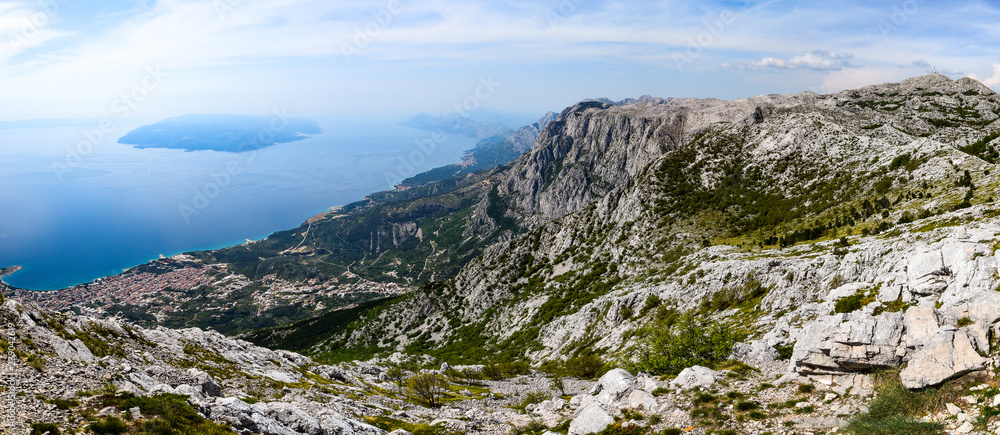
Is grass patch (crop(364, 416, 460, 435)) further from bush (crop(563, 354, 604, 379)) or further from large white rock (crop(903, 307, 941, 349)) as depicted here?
large white rock (crop(903, 307, 941, 349))

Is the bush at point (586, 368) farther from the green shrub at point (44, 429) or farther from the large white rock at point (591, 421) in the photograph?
the green shrub at point (44, 429)

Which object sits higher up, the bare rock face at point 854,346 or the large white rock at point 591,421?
the bare rock face at point 854,346

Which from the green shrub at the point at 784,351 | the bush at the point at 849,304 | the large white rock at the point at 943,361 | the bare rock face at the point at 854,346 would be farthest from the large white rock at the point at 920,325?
the bush at the point at 849,304

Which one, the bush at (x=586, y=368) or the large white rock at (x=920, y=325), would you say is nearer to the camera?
the large white rock at (x=920, y=325)

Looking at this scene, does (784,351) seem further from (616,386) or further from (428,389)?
(428,389)

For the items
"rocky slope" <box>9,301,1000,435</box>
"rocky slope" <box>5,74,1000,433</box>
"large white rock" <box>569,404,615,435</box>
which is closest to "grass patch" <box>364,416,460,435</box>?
"rocky slope" <box>9,301,1000,435</box>
